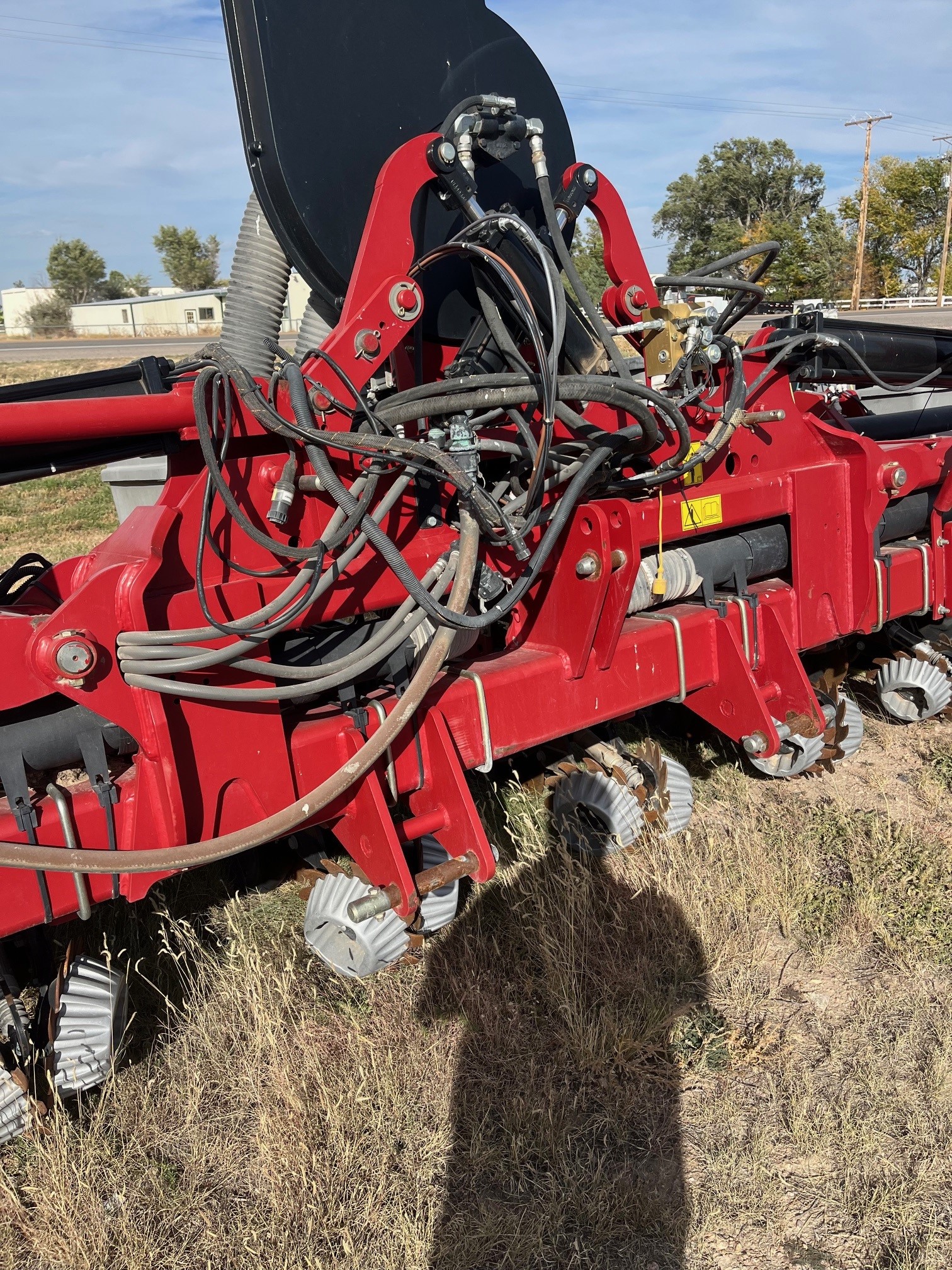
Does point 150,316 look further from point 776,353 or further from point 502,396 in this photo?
point 502,396

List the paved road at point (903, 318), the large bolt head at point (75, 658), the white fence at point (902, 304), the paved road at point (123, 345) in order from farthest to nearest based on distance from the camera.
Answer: the white fence at point (902, 304) → the paved road at point (903, 318) → the paved road at point (123, 345) → the large bolt head at point (75, 658)

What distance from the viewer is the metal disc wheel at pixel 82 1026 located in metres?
2.44

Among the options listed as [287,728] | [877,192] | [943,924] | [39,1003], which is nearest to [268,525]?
[287,728]

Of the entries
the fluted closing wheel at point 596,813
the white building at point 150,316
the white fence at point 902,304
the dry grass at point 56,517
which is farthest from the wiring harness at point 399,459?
the white fence at point 902,304

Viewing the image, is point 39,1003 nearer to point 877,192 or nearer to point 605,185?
point 605,185

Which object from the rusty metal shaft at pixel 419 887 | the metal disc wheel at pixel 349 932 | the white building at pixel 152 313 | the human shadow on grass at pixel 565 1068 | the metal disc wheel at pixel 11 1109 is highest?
the white building at pixel 152 313

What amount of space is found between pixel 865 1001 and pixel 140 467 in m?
2.86

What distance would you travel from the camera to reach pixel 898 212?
4772 centimetres

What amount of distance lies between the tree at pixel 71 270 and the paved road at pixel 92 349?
2657 cm

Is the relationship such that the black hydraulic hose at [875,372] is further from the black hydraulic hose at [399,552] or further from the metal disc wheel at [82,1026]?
the metal disc wheel at [82,1026]

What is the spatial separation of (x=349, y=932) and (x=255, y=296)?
173 cm

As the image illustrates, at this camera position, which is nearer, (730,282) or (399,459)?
(399,459)

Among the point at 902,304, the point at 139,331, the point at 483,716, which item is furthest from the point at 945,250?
the point at 483,716

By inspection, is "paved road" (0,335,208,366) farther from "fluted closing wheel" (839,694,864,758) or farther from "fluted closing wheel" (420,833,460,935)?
"fluted closing wheel" (420,833,460,935)
